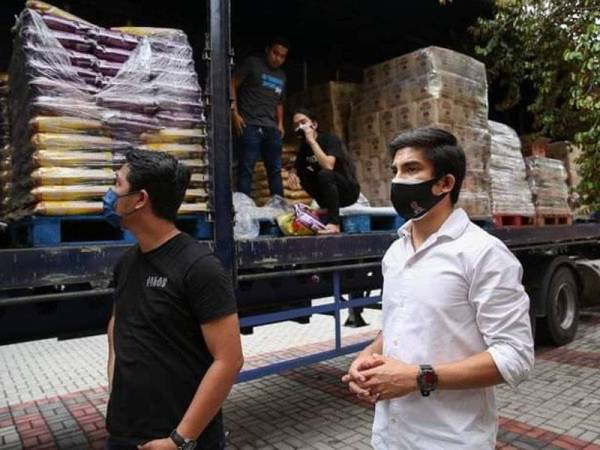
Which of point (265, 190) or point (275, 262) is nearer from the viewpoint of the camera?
point (275, 262)

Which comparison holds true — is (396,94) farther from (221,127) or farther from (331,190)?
(221,127)

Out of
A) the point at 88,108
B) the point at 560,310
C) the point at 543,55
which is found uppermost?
the point at 543,55

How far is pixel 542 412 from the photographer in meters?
4.30

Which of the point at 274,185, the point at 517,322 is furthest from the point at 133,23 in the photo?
the point at 517,322

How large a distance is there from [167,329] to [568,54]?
19.3 feet

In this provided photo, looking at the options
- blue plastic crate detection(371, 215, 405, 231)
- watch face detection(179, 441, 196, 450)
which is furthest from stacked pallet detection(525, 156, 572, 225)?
watch face detection(179, 441, 196, 450)

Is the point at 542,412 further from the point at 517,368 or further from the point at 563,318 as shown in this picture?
the point at 517,368

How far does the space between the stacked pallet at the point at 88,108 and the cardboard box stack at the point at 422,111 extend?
2.46 metres

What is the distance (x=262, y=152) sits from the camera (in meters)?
5.12

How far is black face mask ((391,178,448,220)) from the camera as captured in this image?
66.9 inches

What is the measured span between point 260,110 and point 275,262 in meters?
2.08

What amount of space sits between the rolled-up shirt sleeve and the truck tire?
17.7 feet

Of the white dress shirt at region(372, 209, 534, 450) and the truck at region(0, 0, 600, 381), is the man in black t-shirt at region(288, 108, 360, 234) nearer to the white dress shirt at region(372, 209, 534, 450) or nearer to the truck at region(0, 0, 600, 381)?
the truck at region(0, 0, 600, 381)

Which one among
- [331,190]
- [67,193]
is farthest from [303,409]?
[67,193]
